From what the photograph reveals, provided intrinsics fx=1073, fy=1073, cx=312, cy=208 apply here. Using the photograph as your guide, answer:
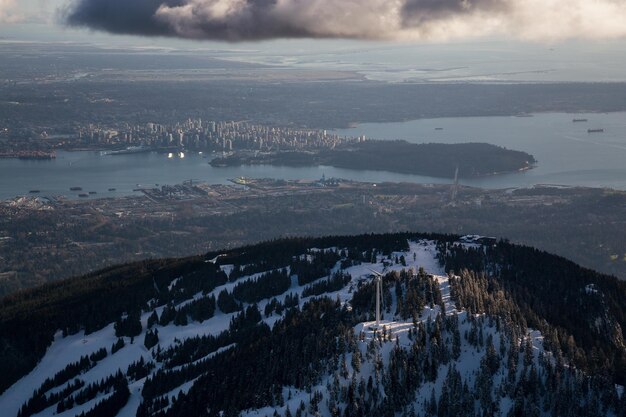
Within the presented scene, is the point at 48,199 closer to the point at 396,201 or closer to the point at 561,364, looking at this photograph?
the point at 396,201

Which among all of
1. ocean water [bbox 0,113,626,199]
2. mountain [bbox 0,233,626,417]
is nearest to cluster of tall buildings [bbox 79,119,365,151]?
ocean water [bbox 0,113,626,199]

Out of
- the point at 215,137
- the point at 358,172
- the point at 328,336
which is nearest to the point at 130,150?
the point at 215,137

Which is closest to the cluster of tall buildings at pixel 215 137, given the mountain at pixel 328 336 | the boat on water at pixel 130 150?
the boat on water at pixel 130 150

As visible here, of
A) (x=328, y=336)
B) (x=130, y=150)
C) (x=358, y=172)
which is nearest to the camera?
(x=328, y=336)

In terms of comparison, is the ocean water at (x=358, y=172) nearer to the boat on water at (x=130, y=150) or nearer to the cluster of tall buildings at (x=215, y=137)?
the boat on water at (x=130, y=150)

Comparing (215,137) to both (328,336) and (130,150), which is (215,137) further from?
(328,336)
